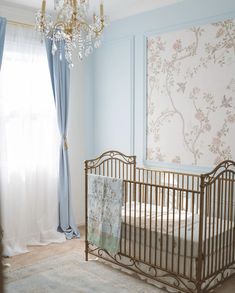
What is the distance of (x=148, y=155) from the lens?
12.2 ft


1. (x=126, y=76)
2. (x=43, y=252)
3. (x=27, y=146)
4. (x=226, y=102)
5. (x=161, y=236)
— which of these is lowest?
(x=43, y=252)

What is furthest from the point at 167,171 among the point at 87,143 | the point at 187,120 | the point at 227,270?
the point at 87,143

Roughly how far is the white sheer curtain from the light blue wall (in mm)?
610

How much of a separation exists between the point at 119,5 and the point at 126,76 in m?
0.73

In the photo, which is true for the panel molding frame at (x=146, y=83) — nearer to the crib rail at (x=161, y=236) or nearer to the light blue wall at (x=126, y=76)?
the light blue wall at (x=126, y=76)

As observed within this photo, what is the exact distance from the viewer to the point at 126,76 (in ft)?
12.7

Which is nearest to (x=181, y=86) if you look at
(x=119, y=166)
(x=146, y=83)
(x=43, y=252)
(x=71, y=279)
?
(x=146, y=83)

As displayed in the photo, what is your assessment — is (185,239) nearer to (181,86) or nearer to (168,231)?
(168,231)

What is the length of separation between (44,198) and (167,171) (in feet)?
4.69

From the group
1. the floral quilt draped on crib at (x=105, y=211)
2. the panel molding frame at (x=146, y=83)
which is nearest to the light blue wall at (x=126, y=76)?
the panel molding frame at (x=146, y=83)

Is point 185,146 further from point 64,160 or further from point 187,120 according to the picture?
point 64,160

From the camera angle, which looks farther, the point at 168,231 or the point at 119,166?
the point at 119,166

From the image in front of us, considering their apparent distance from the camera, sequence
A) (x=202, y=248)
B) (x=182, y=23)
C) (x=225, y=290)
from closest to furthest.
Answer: (x=202, y=248) → (x=225, y=290) → (x=182, y=23)

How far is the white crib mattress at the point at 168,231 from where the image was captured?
2559mm
